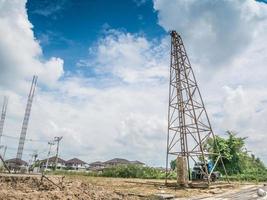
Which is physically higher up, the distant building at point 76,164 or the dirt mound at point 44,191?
the distant building at point 76,164

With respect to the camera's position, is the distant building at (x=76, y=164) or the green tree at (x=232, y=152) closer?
the green tree at (x=232, y=152)

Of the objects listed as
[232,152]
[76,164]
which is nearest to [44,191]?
[232,152]

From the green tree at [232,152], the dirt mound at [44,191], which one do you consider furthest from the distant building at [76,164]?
the dirt mound at [44,191]

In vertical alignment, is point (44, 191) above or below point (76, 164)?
below

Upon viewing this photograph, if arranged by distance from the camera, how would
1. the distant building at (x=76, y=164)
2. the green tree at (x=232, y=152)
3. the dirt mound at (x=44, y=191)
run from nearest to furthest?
the dirt mound at (x=44, y=191)
the green tree at (x=232, y=152)
the distant building at (x=76, y=164)

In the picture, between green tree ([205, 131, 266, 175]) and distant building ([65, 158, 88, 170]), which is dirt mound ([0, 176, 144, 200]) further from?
distant building ([65, 158, 88, 170])

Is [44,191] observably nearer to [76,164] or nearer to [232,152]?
[232,152]

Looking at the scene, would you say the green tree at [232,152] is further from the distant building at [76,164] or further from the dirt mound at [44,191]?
the distant building at [76,164]

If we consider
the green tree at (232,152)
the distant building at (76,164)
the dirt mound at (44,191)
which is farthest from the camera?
the distant building at (76,164)

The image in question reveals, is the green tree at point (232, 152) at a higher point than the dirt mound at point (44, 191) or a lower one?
higher

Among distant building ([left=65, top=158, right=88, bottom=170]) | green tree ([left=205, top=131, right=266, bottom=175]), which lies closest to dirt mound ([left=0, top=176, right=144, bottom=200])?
green tree ([left=205, top=131, right=266, bottom=175])

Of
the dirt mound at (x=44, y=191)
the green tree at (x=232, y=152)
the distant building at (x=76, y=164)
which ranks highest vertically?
the distant building at (x=76, y=164)

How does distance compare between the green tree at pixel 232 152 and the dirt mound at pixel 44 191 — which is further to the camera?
the green tree at pixel 232 152

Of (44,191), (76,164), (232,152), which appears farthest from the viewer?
(76,164)
